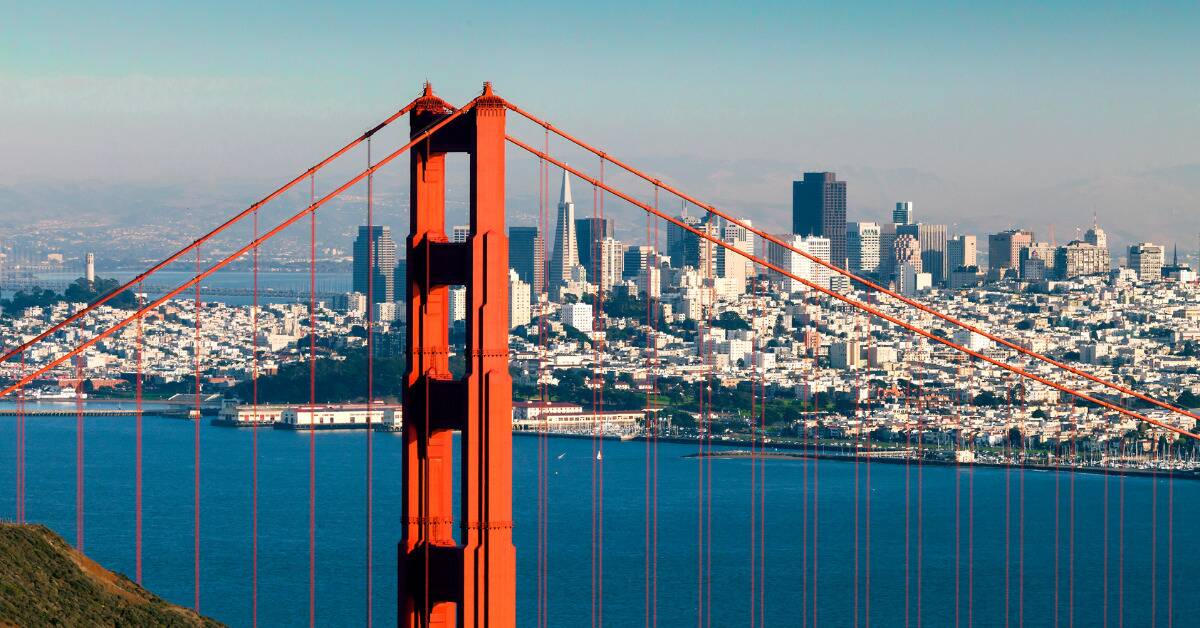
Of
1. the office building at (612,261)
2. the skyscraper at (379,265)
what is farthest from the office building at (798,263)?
the skyscraper at (379,265)

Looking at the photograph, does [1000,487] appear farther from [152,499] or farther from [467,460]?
[467,460]

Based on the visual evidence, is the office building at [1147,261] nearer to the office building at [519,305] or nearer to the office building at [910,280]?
the office building at [910,280]

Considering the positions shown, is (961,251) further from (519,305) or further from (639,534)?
(639,534)

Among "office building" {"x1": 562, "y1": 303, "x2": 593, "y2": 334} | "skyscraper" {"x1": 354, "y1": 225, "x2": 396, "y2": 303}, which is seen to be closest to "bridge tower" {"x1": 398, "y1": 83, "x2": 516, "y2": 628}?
"office building" {"x1": 562, "y1": 303, "x2": 593, "y2": 334}

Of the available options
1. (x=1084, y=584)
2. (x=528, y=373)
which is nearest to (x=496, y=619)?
(x=1084, y=584)

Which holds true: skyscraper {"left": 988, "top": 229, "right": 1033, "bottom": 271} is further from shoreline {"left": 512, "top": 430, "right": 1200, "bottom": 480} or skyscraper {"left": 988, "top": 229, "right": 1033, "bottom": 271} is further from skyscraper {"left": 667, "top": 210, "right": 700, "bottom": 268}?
shoreline {"left": 512, "top": 430, "right": 1200, "bottom": 480}

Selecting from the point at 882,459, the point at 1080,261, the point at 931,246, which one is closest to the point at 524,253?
the point at 1080,261
